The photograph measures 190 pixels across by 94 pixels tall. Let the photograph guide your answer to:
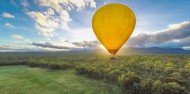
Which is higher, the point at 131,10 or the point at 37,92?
the point at 131,10

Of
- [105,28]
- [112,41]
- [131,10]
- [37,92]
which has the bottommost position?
[37,92]

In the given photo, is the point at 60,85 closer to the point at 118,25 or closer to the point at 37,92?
the point at 37,92

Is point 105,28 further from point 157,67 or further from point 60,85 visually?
point 157,67

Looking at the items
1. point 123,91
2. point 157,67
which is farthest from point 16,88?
point 157,67

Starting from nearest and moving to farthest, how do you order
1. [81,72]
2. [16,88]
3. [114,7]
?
[114,7], [16,88], [81,72]

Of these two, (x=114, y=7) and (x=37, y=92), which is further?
(x=37, y=92)

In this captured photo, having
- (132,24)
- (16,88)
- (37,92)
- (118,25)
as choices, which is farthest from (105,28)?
(16,88)

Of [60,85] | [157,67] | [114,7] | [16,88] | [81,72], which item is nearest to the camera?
[114,7]
